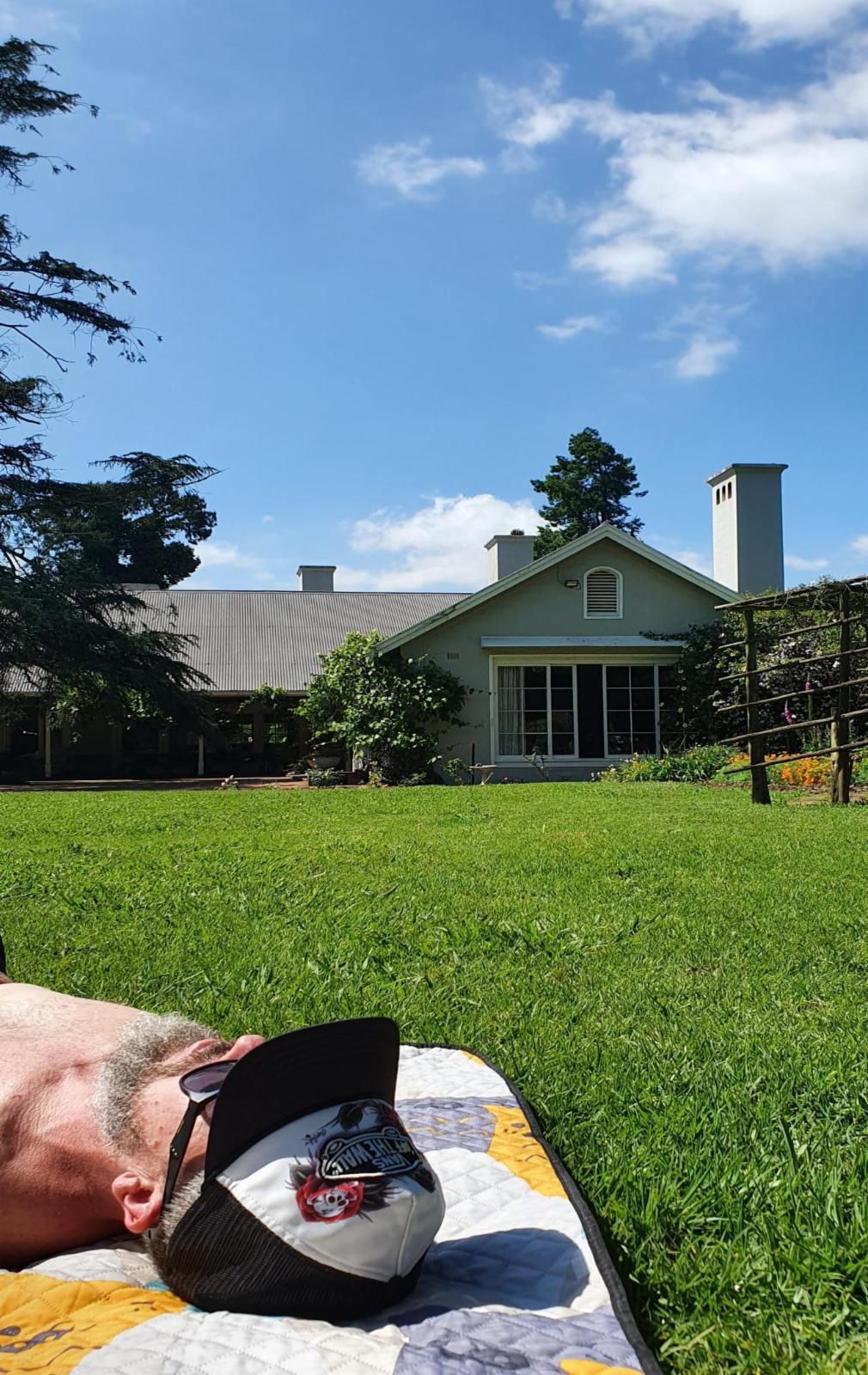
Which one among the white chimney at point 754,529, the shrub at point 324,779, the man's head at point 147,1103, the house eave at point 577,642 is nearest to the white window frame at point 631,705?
the house eave at point 577,642

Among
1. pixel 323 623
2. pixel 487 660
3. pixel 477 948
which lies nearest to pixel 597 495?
pixel 323 623

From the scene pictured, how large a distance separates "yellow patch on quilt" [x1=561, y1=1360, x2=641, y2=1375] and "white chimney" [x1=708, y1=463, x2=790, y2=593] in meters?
24.2

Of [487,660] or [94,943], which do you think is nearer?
[94,943]

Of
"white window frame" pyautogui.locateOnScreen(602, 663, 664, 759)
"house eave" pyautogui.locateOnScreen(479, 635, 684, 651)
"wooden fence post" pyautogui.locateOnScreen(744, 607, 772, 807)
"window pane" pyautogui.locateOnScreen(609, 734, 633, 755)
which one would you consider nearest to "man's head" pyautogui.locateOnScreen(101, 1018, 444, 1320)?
"wooden fence post" pyautogui.locateOnScreen(744, 607, 772, 807)

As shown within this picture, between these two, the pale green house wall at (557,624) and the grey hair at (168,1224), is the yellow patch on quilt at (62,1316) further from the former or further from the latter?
the pale green house wall at (557,624)

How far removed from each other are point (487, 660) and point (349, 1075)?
771 inches

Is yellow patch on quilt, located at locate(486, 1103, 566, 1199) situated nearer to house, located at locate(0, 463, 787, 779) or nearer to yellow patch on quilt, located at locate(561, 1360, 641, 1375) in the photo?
yellow patch on quilt, located at locate(561, 1360, 641, 1375)

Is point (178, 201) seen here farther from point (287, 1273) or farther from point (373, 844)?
point (287, 1273)

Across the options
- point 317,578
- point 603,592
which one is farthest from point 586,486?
point 603,592

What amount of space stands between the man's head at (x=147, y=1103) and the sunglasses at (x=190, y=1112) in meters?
0.02

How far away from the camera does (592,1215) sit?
2004 mm

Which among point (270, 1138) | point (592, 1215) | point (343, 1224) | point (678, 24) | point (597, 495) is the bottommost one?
point (592, 1215)

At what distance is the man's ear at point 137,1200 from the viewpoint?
1790 millimetres

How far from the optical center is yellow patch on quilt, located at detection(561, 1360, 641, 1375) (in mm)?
1453
